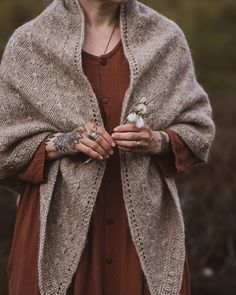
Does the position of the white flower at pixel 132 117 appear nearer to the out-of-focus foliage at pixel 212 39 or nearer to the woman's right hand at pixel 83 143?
the woman's right hand at pixel 83 143

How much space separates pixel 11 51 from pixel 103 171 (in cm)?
56

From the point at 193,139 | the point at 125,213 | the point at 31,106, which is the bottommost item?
the point at 125,213

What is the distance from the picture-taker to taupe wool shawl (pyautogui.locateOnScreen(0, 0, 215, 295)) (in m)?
2.96

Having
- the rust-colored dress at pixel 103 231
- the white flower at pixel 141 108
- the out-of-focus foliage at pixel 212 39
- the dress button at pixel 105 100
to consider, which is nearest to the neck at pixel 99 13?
the rust-colored dress at pixel 103 231

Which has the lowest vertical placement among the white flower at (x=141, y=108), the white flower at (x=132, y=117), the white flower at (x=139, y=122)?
the white flower at (x=139, y=122)

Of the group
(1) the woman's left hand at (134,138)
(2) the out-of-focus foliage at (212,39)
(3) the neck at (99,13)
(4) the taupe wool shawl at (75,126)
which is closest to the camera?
(1) the woman's left hand at (134,138)

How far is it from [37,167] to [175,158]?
20.4 inches

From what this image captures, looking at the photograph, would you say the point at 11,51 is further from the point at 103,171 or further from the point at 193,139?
the point at 193,139

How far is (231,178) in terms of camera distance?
6008mm

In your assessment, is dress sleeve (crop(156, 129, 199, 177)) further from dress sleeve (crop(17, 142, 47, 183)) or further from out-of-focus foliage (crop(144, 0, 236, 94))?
out-of-focus foliage (crop(144, 0, 236, 94))

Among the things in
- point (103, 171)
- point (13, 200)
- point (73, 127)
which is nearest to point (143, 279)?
point (103, 171)

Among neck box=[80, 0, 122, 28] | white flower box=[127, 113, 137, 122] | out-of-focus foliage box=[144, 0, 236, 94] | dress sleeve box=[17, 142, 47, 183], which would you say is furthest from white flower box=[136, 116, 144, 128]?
out-of-focus foliage box=[144, 0, 236, 94]

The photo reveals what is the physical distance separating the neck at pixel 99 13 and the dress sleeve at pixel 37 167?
0.52 m

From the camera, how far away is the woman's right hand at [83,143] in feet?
9.22
